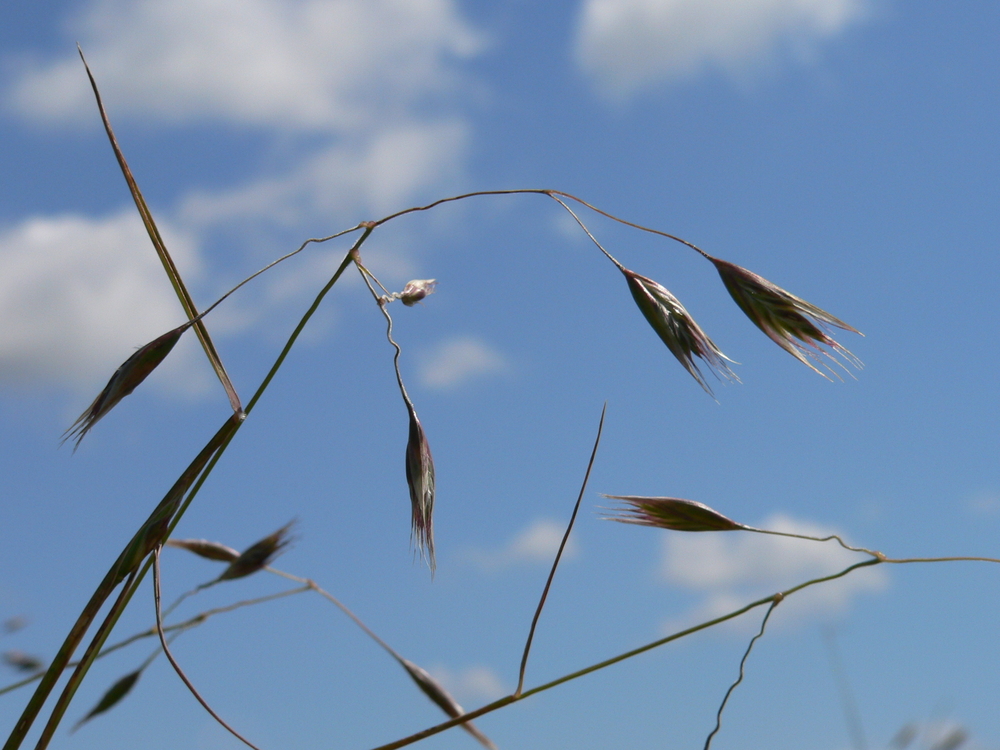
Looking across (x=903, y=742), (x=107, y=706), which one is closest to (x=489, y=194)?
(x=903, y=742)

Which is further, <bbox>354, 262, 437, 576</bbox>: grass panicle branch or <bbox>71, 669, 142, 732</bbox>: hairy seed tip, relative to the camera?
<bbox>71, 669, 142, 732</bbox>: hairy seed tip

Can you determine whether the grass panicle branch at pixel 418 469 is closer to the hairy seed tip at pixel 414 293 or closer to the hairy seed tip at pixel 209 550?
the hairy seed tip at pixel 414 293

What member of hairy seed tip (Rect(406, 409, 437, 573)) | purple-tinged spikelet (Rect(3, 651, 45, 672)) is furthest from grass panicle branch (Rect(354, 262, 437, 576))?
purple-tinged spikelet (Rect(3, 651, 45, 672))

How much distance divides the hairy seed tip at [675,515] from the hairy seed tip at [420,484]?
0.24m

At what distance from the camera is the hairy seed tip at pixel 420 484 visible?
3.92 feet

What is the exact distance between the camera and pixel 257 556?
1608mm

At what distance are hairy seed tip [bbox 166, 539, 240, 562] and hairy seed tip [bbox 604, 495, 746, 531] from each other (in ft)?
2.85

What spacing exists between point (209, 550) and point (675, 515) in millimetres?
1001

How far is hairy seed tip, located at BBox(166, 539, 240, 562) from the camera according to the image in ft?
5.73

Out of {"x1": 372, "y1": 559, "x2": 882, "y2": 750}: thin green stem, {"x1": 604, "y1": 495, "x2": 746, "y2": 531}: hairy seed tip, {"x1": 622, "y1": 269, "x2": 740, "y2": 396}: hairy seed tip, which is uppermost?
{"x1": 622, "y1": 269, "x2": 740, "y2": 396}: hairy seed tip

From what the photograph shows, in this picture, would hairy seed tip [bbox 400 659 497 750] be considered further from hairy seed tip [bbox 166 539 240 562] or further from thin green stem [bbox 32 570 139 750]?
thin green stem [bbox 32 570 139 750]

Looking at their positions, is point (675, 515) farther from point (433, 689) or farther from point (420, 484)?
point (433, 689)

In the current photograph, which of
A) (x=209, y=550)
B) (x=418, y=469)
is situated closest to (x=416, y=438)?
(x=418, y=469)

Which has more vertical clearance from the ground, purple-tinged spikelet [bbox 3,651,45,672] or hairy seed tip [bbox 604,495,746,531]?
purple-tinged spikelet [bbox 3,651,45,672]
